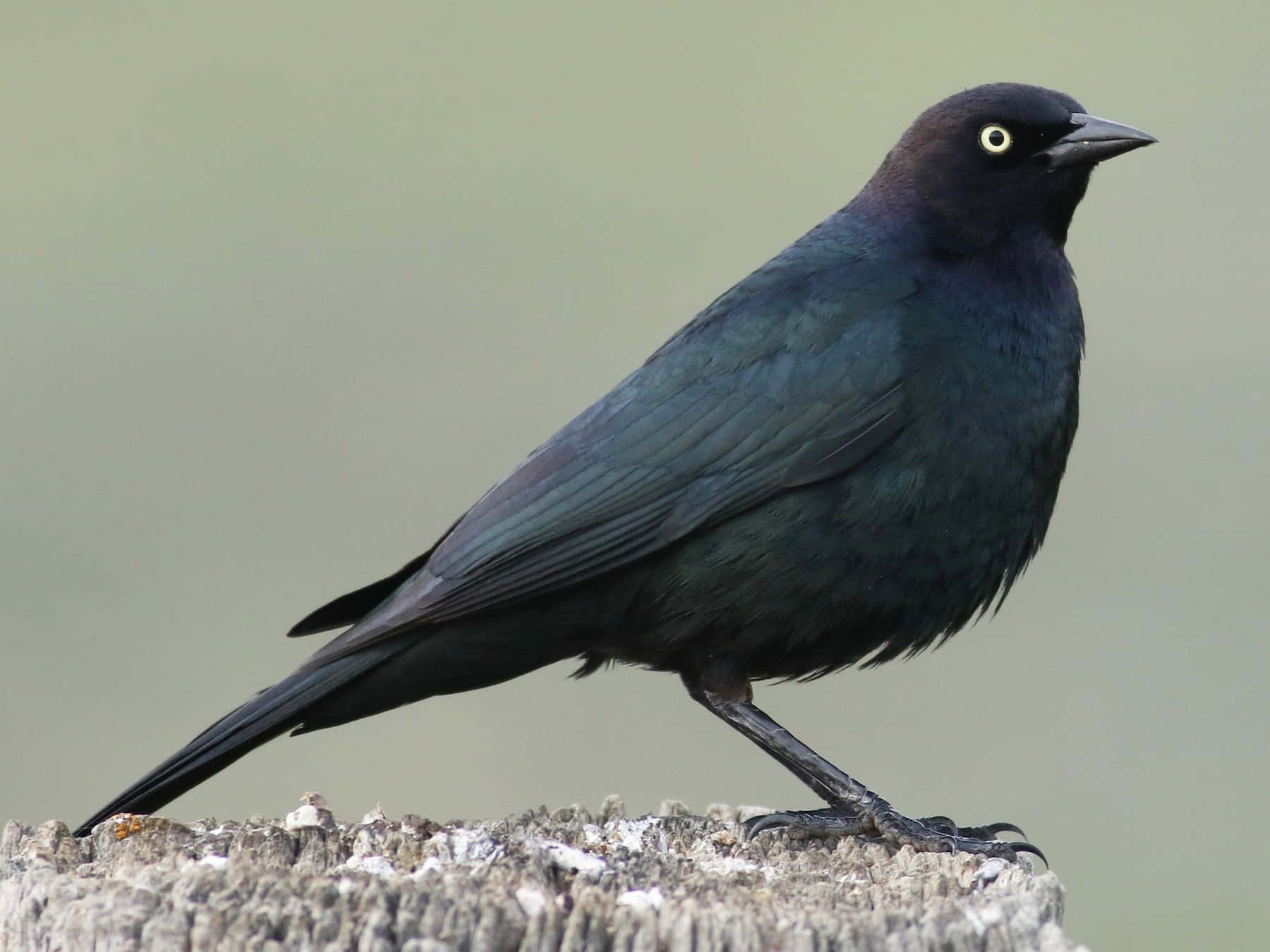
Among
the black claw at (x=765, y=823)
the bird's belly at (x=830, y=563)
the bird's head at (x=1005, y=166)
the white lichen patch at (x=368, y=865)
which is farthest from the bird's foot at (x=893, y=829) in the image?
the bird's head at (x=1005, y=166)

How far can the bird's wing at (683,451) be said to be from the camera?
4742 mm

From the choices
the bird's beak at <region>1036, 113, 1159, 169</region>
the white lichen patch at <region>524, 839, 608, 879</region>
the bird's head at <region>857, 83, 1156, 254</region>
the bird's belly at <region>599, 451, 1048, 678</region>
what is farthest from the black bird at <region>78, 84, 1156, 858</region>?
the white lichen patch at <region>524, 839, 608, 879</region>

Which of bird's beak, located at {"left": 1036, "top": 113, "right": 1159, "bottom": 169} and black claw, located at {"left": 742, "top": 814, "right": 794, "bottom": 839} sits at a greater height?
bird's beak, located at {"left": 1036, "top": 113, "right": 1159, "bottom": 169}

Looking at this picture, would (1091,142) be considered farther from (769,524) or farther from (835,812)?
(835,812)

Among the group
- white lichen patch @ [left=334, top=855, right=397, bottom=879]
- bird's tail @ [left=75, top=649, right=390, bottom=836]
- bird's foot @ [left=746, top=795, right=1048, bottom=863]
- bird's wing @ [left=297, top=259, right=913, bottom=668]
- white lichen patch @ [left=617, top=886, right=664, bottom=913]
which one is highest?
bird's wing @ [left=297, top=259, right=913, bottom=668]

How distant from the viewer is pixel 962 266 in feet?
17.1

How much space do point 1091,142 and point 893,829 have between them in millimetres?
1932

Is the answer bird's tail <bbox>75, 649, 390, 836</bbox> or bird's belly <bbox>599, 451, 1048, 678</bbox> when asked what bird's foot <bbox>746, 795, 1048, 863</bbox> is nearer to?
bird's belly <bbox>599, 451, 1048, 678</bbox>

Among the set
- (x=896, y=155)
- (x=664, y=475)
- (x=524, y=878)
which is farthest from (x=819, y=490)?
(x=524, y=878)

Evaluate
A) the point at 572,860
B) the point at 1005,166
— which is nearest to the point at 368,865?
the point at 572,860

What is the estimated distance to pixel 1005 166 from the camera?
535 cm

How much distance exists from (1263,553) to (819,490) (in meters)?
4.24

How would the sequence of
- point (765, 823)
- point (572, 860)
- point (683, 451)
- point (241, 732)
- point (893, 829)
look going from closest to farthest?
point (572, 860) → point (765, 823) → point (241, 732) → point (893, 829) → point (683, 451)

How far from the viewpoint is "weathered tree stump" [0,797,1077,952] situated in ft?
9.84
